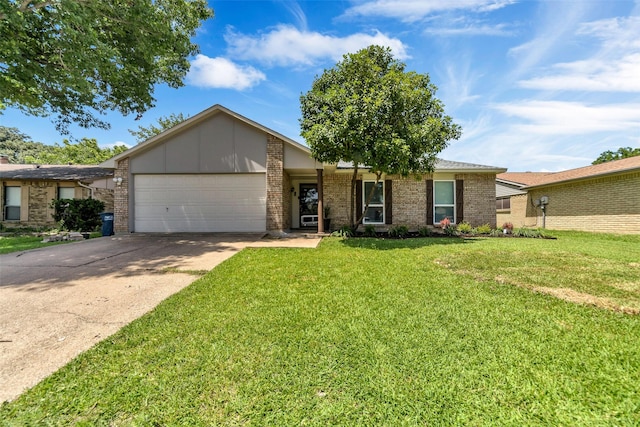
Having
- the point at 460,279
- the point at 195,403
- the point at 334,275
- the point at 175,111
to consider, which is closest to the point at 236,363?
the point at 195,403

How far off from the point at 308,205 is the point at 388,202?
12.8 ft

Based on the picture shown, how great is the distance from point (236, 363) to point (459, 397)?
1.77m

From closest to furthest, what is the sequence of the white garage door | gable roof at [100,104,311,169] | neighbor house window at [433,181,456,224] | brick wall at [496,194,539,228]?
gable roof at [100,104,311,169] < the white garage door < neighbor house window at [433,181,456,224] < brick wall at [496,194,539,228]

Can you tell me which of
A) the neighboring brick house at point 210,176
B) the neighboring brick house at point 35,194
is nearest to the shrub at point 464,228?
the neighboring brick house at point 210,176

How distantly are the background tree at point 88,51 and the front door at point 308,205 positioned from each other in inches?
309

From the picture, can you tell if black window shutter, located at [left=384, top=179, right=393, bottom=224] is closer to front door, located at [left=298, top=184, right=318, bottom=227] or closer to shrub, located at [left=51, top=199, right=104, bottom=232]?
front door, located at [left=298, top=184, right=318, bottom=227]

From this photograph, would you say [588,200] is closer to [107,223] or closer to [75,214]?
[107,223]

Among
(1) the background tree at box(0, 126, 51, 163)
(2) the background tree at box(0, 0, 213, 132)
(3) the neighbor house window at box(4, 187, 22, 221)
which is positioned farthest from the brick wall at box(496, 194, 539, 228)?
(1) the background tree at box(0, 126, 51, 163)

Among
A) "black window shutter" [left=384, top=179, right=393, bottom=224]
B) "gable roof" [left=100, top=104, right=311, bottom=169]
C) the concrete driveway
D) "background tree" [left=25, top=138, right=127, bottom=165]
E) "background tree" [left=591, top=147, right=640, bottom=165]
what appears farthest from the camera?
"background tree" [left=25, top=138, right=127, bottom=165]

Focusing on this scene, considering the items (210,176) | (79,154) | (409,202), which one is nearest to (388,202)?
(409,202)

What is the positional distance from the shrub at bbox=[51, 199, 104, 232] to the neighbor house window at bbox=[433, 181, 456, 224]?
→ 628 inches

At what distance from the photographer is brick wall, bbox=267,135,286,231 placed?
10391mm

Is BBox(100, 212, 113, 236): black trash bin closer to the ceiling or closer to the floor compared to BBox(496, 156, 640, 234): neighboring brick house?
closer to the floor

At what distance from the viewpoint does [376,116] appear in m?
7.96
